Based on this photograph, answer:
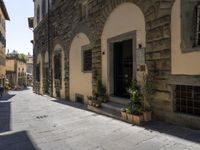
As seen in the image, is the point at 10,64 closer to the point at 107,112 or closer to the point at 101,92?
the point at 101,92

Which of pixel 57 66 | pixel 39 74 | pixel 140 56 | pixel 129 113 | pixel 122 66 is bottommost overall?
pixel 129 113

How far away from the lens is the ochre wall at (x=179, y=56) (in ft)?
25.3

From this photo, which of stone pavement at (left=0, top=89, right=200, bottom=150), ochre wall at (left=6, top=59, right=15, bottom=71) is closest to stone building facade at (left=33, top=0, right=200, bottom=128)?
stone pavement at (left=0, top=89, right=200, bottom=150)

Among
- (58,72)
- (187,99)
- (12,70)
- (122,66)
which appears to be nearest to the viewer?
(187,99)

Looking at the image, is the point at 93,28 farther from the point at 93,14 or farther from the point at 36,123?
the point at 36,123

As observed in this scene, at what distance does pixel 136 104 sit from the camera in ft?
30.6

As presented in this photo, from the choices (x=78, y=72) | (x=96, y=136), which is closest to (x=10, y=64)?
(x=78, y=72)

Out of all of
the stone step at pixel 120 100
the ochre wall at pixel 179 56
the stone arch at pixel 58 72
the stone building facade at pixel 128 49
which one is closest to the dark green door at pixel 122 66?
the stone building facade at pixel 128 49

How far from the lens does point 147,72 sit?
9.57m

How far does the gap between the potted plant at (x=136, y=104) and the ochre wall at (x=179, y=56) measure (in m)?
1.48

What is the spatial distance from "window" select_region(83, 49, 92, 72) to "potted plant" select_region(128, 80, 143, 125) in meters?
5.54

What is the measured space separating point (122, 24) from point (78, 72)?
5890 millimetres

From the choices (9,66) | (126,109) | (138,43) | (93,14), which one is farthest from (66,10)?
(9,66)

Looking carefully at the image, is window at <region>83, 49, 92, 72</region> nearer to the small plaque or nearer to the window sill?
the small plaque
